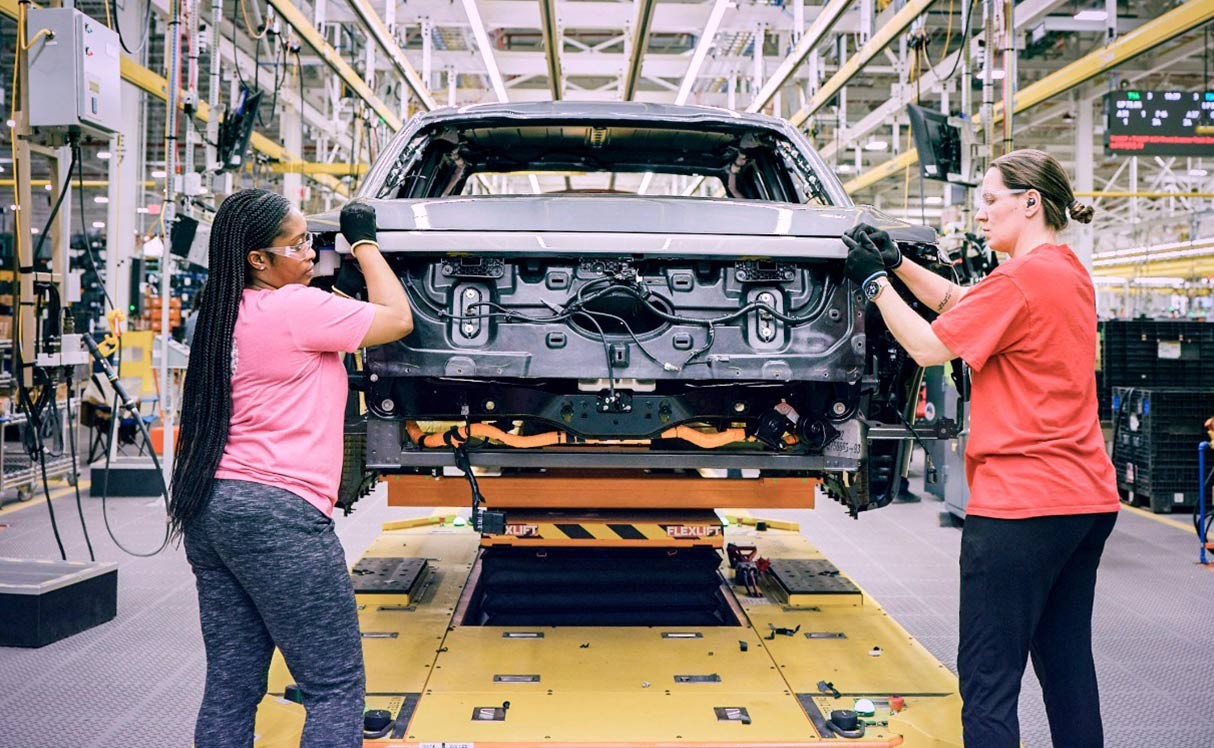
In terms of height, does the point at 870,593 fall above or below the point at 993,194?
below

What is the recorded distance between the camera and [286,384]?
1.98 meters

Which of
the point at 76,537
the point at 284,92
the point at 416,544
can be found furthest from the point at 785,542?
the point at 284,92

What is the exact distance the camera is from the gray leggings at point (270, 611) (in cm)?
192

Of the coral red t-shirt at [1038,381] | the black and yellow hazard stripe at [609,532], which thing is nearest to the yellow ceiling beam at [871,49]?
the black and yellow hazard stripe at [609,532]

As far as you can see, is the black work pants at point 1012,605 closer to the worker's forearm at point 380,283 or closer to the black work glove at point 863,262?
the black work glove at point 863,262

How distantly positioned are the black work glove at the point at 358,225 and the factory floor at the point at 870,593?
1882mm

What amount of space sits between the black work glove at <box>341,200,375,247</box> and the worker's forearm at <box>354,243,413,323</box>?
0.13 ft

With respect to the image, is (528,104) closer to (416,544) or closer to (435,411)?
(435,411)

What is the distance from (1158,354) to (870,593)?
17.0ft

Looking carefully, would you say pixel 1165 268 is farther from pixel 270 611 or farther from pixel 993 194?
pixel 270 611

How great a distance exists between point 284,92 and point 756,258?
37.2 feet

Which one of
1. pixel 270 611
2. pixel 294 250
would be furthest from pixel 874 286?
pixel 270 611

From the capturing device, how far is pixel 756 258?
2.59 m

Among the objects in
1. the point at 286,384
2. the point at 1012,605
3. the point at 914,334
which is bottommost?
the point at 1012,605
